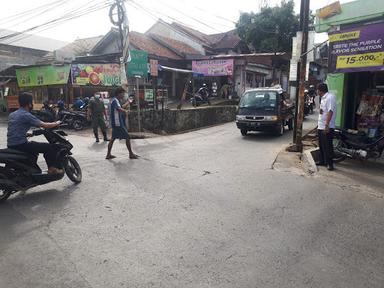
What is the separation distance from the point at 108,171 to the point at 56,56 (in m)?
24.1

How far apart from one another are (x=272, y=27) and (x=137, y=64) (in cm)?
2335

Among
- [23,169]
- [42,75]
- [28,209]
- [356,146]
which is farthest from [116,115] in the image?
[42,75]

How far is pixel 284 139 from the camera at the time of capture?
1302 centimetres

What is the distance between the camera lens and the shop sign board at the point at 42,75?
1953 centimetres

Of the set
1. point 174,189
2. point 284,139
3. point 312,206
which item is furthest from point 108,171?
point 284,139

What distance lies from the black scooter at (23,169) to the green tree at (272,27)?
30.0 m

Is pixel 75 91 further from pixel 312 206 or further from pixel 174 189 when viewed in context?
pixel 312 206

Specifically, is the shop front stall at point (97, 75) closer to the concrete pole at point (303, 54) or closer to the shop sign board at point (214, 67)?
the shop sign board at point (214, 67)

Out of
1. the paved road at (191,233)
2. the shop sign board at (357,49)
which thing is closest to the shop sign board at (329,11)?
the shop sign board at (357,49)

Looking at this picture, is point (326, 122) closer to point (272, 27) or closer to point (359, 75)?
point (359, 75)

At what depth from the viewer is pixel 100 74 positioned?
18.6 metres

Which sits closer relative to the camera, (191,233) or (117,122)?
(191,233)

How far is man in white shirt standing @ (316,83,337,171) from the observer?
765 cm

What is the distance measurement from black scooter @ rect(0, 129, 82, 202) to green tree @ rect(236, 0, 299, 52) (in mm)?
29989
